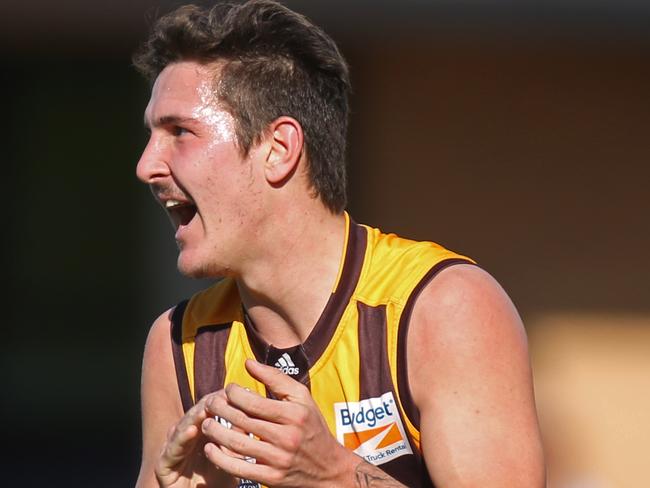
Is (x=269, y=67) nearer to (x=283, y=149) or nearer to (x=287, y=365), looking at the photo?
(x=283, y=149)

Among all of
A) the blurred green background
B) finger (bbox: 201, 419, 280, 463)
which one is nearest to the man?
finger (bbox: 201, 419, 280, 463)

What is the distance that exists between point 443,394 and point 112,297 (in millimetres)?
11403

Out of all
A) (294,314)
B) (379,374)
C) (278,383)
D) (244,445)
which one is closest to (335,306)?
(294,314)

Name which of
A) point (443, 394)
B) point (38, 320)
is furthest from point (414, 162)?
point (38, 320)

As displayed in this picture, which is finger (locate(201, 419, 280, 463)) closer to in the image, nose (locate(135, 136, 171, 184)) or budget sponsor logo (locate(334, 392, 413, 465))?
budget sponsor logo (locate(334, 392, 413, 465))

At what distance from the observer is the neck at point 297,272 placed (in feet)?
9.89

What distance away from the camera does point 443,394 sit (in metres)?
2.66

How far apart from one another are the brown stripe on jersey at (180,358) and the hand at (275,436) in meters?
0.56

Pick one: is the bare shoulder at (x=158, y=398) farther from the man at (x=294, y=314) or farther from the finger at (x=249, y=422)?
the finger at (x=249, y=422)

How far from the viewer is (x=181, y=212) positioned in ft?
10.1

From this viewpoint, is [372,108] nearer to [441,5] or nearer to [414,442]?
[441,5]

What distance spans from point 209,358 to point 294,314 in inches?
11.2

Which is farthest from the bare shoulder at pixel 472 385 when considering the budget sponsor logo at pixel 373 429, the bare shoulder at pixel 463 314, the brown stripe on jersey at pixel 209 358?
the brown stripe on jersey at pixel 209 358

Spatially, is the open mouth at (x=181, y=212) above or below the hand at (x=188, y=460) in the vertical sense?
above
